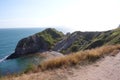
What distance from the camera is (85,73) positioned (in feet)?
37.0

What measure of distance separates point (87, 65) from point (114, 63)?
1.83 m

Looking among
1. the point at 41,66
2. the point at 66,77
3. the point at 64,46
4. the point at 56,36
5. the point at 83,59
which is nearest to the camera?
the point at 66,77

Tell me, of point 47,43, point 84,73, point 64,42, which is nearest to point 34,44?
point 47,43

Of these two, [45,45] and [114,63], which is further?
[45,45]

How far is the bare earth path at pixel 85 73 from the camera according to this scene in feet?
34.3

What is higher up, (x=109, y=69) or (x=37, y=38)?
(x=109, y=69)

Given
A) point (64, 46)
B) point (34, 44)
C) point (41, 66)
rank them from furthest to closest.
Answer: point (34, 44) → point (64, 46) → point (41, 66)

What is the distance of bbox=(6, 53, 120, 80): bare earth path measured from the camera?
1045cm

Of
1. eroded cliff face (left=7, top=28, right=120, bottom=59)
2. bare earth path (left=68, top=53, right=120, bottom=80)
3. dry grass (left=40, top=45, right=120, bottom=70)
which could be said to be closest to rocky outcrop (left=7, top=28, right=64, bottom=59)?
eroded cliff face (left=7, top=28, right=120, bottom=59)

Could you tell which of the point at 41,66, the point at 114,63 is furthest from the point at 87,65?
the point at 41,66

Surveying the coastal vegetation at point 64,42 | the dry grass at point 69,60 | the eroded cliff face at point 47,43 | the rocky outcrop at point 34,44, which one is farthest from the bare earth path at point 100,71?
the rocky outcrop at point 34,44

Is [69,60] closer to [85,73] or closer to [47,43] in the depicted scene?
[85,73]

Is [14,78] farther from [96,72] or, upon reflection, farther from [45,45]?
[45,45]

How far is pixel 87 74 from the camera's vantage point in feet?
36.4
